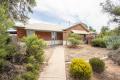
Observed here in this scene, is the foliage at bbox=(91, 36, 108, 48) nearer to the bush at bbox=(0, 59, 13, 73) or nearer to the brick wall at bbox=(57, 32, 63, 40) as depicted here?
the brick wall at bbox=(57, 32, 63, 40)

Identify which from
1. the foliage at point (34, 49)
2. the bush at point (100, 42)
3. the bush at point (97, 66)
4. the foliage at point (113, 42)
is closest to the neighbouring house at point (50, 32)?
the bush at point (100, 42)

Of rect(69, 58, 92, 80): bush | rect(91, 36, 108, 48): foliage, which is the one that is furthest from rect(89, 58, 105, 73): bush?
rect(91, 36, 108, 48): foliage

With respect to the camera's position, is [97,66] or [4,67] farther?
[97,66]

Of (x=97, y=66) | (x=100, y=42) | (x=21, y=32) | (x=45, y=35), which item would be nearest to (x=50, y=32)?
(x=45, y=35)

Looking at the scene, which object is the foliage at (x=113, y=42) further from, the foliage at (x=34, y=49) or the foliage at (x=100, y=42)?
the foliage at (x=34, y=49)

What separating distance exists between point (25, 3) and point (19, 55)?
20.5ft

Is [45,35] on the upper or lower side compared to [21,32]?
lower

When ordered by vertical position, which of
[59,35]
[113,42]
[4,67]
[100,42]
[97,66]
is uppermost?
[59,35]

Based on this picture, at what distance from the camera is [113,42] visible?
30.0 metres

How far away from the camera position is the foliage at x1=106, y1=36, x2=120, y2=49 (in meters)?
28.9

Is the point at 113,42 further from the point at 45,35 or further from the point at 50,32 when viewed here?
the point at 45,35

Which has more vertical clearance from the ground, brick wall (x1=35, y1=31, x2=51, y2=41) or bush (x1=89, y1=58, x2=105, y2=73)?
brick wall (x1=35, y1=31, x2=51, y2=41)

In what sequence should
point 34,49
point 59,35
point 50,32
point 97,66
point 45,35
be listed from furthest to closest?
point 59,35
point 50,32
point 45,35
point 34,49
point 97,66

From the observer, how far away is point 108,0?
637 inches
